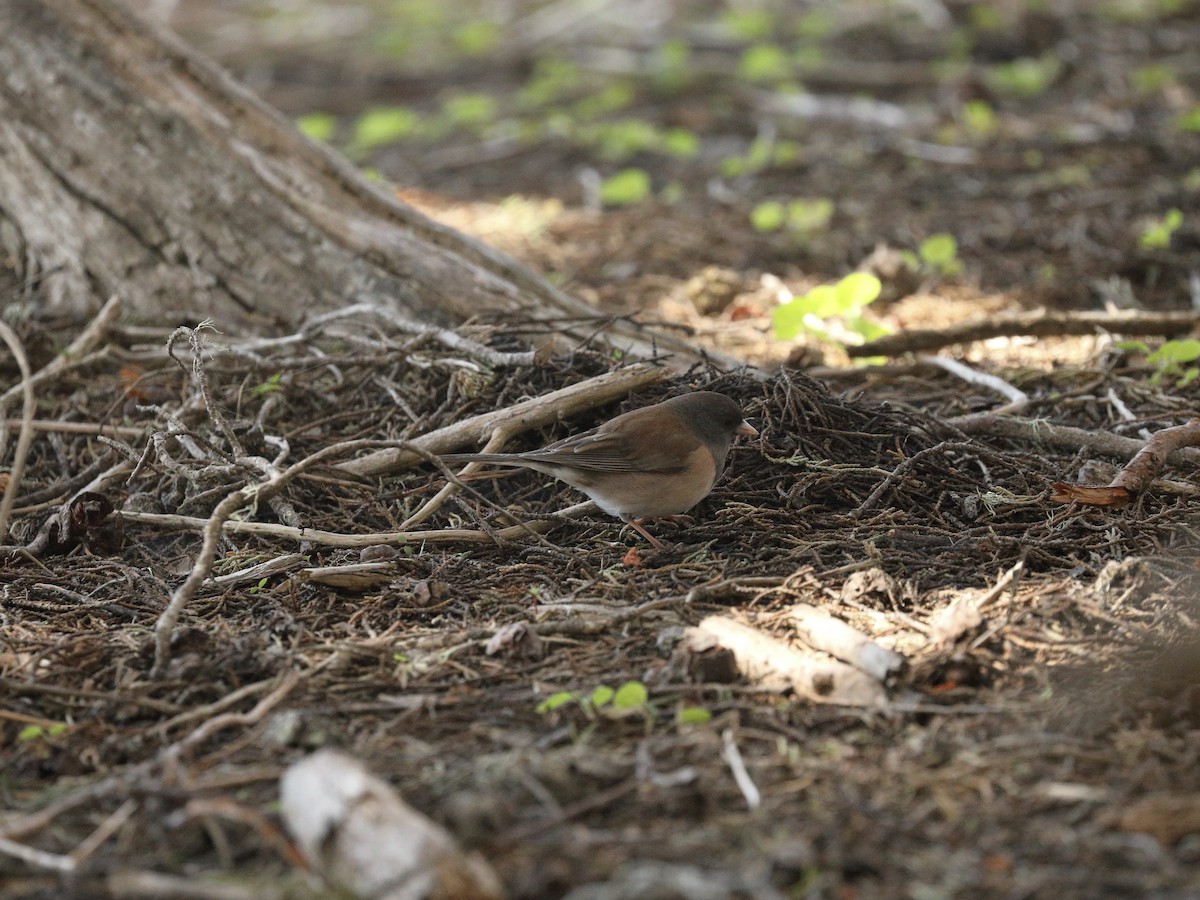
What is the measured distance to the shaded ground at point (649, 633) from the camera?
2.20 metres

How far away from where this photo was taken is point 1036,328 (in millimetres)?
5016

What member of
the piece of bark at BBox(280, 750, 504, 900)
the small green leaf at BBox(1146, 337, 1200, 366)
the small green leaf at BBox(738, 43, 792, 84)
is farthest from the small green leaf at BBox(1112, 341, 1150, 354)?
the small green leaf at BBox(738, 43, 792, 84)

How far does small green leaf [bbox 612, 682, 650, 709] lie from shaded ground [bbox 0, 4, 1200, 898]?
4 cm

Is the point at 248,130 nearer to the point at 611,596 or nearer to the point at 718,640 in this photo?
the point at 611,596

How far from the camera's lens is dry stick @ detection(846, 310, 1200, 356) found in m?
5.01

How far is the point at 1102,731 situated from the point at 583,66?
31.7 ft

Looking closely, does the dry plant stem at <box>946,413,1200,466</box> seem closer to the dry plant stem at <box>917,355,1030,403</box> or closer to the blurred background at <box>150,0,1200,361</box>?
the dry plant stem at <box>917,355,1030,403</box>

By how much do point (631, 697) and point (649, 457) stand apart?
110 centimetres

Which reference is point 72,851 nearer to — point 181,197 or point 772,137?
point 181,197

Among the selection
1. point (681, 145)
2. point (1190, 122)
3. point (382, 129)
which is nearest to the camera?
point (1190, 122)

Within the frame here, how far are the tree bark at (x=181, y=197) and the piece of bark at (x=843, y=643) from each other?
2.15 meters

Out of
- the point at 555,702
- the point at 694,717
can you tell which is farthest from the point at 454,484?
the point at 694,717

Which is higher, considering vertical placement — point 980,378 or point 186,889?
point 186,889

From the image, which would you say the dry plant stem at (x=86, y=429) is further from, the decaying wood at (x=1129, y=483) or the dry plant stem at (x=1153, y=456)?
the dry plant stem at (x=1153, y=456)
